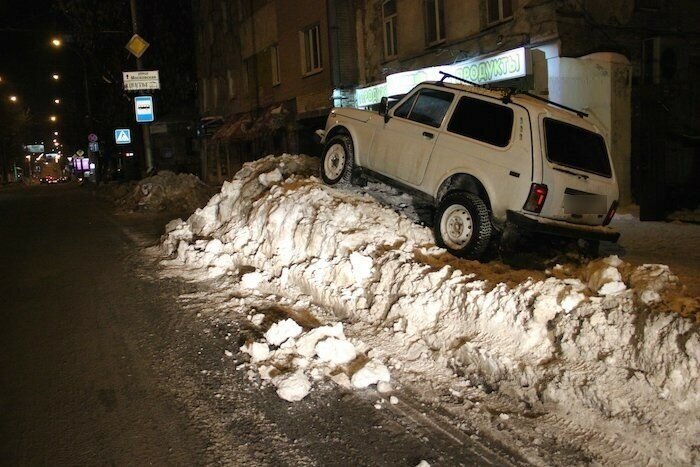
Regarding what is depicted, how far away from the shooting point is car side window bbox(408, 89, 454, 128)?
7384mm

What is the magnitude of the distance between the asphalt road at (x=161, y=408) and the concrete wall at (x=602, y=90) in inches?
347

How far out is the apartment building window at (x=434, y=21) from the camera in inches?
569

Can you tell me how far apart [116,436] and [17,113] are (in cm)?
6900

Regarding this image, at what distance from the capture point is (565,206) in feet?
21.0

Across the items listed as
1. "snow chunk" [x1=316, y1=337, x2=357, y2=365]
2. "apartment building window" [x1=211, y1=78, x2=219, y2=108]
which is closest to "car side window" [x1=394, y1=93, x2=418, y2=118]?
"snow chunk" [x1=316, y1=337, x2=357, y2=365]

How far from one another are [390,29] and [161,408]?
49.0ft

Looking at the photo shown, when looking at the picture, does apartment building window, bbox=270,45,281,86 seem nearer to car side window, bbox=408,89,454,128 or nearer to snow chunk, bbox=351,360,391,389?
car side window, bbox=408,89,454,128

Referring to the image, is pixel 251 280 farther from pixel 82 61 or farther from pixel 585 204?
pixel 82 61

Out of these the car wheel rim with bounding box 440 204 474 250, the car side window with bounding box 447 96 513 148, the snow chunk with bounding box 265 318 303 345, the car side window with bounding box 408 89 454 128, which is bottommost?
the snow chunk with bounding box 265 318 303 345

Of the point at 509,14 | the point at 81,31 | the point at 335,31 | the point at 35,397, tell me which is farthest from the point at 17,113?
the point at 35,397

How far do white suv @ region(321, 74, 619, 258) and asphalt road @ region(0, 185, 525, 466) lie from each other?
3.08 metres

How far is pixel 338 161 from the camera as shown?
8812mm

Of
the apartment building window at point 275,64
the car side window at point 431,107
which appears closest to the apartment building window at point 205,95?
the apartment building window at point 275,64

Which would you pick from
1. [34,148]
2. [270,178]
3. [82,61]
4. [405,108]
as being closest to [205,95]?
[82,61]
